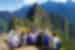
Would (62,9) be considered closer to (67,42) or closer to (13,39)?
(67,42)

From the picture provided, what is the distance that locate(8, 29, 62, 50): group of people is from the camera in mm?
2562

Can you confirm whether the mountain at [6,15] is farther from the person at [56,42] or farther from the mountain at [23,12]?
the person at [56,42]

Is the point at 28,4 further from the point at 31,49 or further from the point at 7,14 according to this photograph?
the point at 31,49

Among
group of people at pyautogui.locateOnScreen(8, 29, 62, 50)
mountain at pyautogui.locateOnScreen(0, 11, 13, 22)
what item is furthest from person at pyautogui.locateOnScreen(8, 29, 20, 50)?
mountain at pyautogui.locateOnScreen(0, 11, 13, 22)

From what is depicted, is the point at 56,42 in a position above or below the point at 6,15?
below

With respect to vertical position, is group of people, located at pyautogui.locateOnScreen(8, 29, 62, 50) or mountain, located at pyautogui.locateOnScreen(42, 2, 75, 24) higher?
mountain, located at pyautogui.locateOnScreen(42, 2, 75, 24)

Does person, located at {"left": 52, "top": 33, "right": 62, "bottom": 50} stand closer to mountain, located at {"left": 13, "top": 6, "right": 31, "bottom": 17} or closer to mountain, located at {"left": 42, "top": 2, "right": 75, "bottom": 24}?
mountain, located at {"left": 42, "top": 2, "right": 75, "bottom": 24}

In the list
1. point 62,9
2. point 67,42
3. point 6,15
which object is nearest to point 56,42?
point 67,42

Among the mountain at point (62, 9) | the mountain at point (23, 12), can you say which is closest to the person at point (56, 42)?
the mountain at point (62, 9)

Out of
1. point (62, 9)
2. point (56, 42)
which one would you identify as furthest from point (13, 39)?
point (62, 9)

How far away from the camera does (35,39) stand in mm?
2564

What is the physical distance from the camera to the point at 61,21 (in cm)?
255

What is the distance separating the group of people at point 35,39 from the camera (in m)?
2.56

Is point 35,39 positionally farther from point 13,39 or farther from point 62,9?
point 62,9
